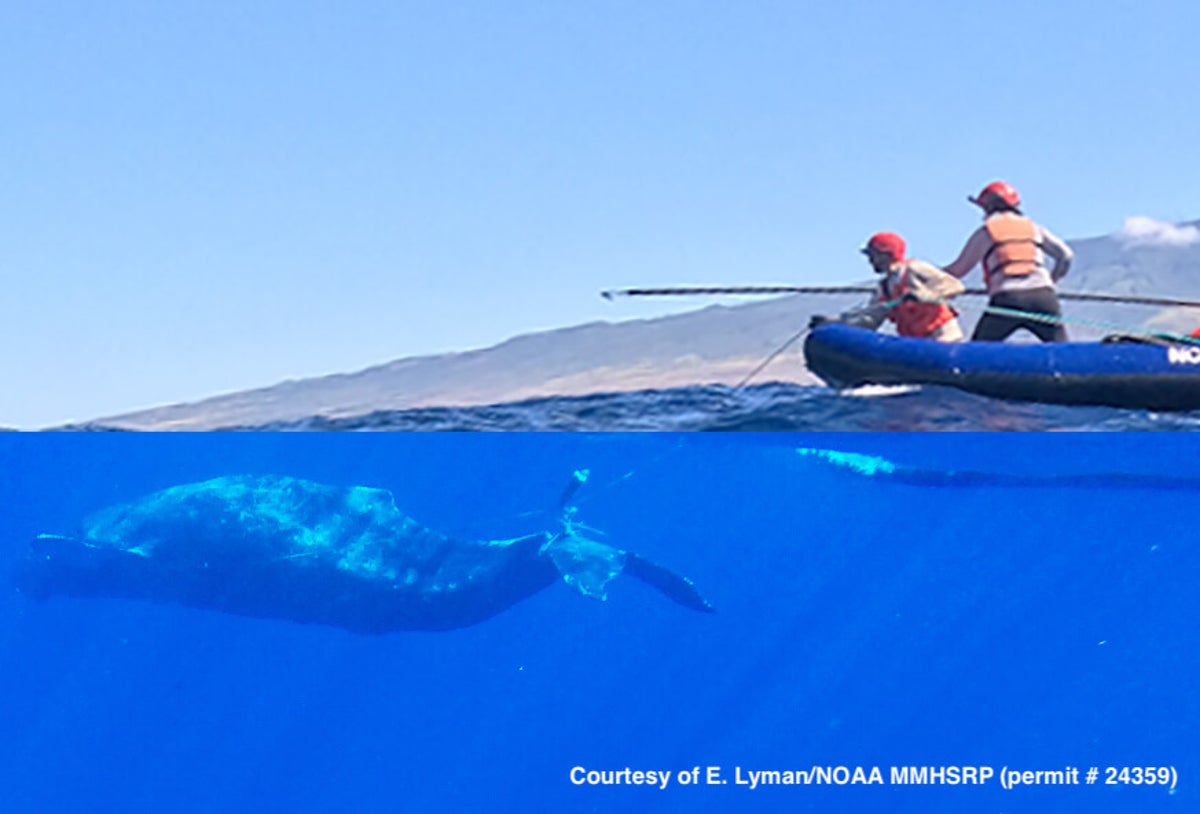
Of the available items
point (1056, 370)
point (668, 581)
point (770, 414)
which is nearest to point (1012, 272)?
point (1056, 370)

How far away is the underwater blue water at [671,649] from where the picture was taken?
28.5 ft

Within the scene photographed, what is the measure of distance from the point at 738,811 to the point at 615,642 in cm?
114

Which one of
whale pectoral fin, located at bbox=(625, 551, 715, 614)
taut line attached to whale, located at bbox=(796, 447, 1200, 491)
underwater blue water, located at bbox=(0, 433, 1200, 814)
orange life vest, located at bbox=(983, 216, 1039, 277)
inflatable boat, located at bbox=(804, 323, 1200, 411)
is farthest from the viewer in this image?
orange life vest, located at bbox=(983, 216, 1039, 277)

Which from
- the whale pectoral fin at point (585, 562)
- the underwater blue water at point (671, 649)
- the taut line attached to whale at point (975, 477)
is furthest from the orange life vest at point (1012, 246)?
the whale pectoral fin at point (585, 562)

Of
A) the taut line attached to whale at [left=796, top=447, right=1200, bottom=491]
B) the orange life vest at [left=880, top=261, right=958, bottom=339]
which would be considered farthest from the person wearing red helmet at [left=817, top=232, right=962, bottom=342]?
the taut line attached to whale at [left=796, top=447, right=1200, bottom=491]

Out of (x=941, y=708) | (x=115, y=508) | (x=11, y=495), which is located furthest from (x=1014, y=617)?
(x=11, y=495)

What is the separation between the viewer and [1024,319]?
10734 mm

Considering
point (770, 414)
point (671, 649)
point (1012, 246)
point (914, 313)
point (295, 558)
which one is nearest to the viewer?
point (671, 649)

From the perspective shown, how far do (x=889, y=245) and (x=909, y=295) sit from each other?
39 centimetres

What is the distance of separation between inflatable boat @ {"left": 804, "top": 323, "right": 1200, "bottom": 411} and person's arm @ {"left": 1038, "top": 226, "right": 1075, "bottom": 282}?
99 cm

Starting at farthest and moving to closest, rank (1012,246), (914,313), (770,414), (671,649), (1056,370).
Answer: (914,313)
(1012,246)
(770,414)
(1056,370)
(671,649)

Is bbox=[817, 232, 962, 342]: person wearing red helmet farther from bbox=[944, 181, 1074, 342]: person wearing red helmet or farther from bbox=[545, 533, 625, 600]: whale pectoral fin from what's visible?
bbox=[545, 533, 625, 600]: whale pectoral fin

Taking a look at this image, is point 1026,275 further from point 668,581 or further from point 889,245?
point 668,581

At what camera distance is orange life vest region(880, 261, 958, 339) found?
10781 millimetres
